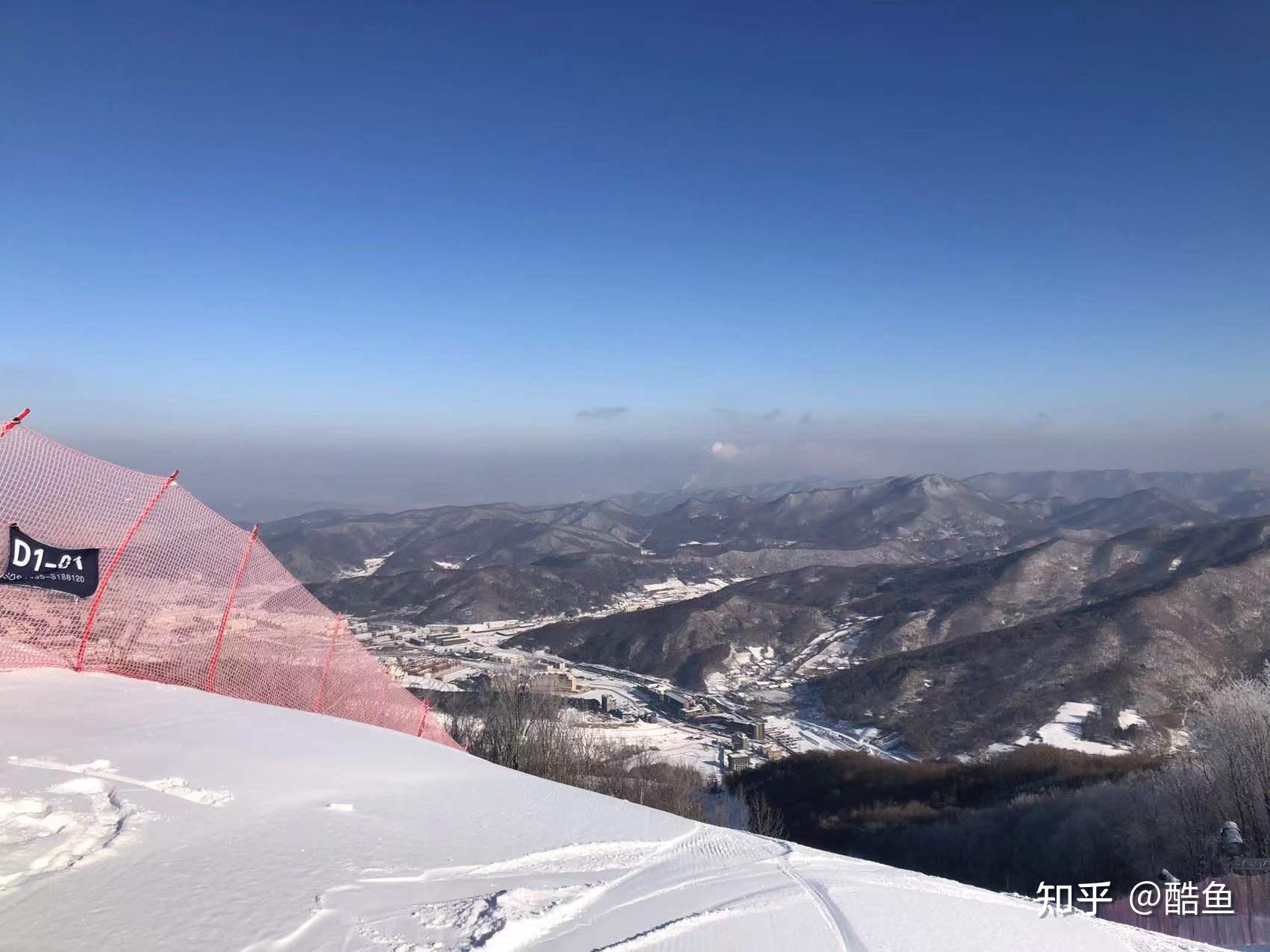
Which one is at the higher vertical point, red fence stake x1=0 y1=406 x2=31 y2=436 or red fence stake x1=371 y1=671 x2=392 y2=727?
red fence stake x1=0 y1=406 x2=31 y2=436

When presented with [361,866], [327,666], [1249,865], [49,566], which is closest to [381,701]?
[327,666]

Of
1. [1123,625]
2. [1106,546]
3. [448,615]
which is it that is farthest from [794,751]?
[1106,546]

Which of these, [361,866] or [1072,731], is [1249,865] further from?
[1072,731]

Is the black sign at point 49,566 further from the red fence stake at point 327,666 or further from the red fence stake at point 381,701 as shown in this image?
the red fence stake at point 381,701

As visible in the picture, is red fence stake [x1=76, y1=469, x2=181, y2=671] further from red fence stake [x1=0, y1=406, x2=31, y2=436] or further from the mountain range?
the mountain range

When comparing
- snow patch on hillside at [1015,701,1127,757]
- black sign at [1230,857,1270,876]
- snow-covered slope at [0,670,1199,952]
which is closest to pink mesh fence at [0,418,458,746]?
snow-covered slope at [0,670,1199,952]

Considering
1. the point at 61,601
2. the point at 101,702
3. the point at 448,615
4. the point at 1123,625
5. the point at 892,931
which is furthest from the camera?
the point at 448,615

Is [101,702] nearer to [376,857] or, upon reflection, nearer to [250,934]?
[376,857]
